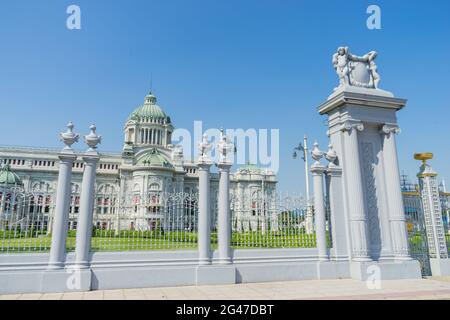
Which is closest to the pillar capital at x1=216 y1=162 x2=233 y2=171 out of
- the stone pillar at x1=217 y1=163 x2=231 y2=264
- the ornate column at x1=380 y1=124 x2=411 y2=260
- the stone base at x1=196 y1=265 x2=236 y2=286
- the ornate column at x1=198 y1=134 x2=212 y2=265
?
the stone pillar at x1=217 y1=163 x2=231 y2=264

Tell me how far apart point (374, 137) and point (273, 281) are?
5.59 m

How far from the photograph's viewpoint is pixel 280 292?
24.0ft

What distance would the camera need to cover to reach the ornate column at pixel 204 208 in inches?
328

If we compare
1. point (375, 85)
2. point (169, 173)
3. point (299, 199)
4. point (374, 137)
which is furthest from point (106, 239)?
point (169, 173)

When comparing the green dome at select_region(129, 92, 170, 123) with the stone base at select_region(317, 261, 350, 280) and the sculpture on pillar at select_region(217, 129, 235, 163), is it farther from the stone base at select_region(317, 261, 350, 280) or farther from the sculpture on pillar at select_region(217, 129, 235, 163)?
the stone base at select_region(317, 261, 350, 280)

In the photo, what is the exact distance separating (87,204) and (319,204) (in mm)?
6492

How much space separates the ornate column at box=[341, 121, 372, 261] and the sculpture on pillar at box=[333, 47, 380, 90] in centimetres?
156

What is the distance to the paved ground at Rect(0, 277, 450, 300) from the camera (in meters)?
6.71

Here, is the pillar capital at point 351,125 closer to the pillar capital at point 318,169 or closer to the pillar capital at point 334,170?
the pillar capital at point 334,170

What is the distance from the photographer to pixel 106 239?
805 centimetres

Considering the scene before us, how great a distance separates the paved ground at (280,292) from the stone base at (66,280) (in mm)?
239

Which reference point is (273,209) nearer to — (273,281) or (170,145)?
(273,281)

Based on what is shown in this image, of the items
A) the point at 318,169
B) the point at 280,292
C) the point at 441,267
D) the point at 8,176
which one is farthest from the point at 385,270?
the point at 8,176
